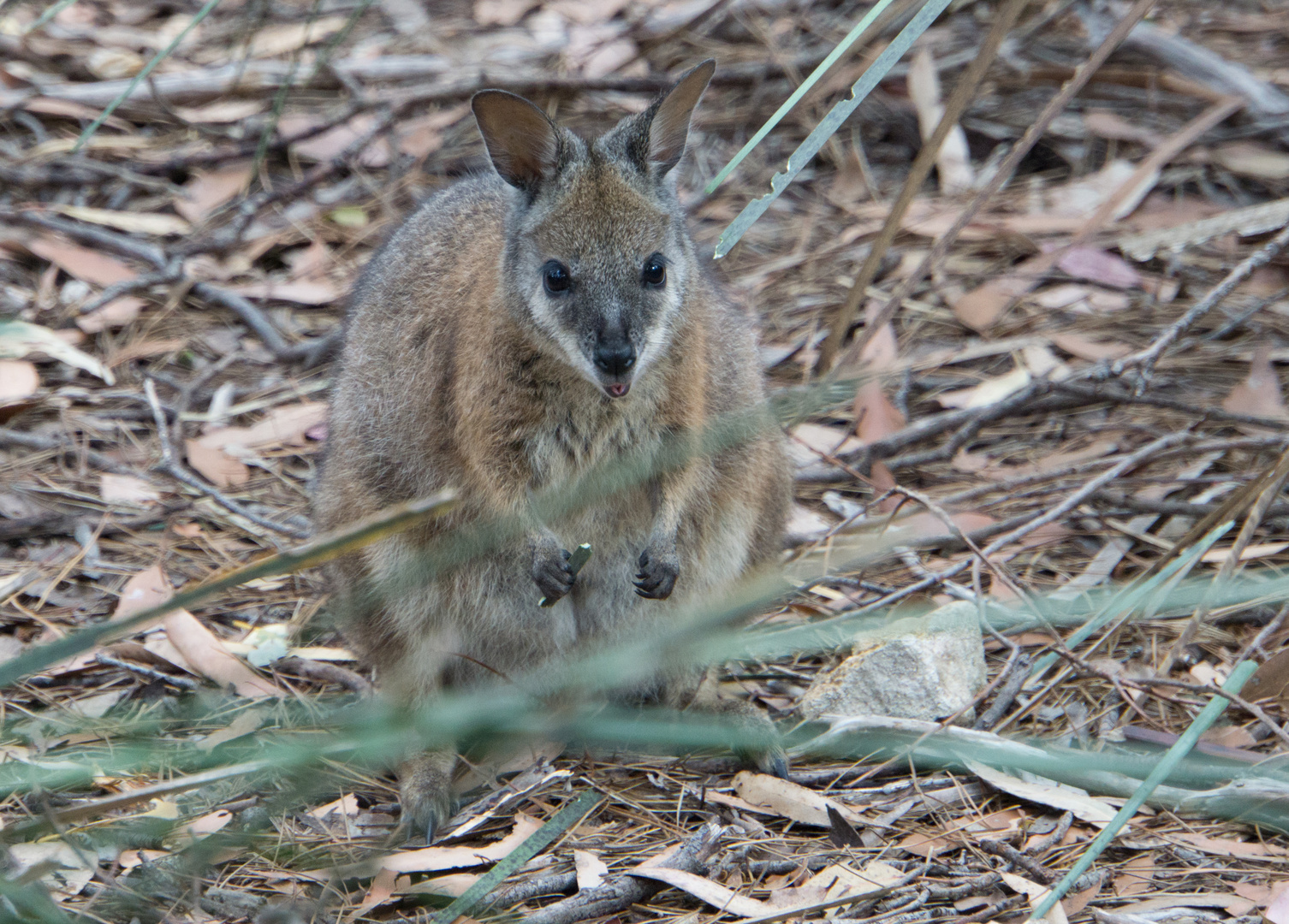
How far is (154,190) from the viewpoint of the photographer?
4836 mm

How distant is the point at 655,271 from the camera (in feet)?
9.20

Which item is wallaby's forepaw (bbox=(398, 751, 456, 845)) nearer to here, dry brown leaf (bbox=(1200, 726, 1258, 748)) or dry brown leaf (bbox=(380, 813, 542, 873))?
dry brown leaf (bbox=(380, 813, 542, 873))

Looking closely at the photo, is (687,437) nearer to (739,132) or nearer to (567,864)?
(567,864)

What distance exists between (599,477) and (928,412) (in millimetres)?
1644

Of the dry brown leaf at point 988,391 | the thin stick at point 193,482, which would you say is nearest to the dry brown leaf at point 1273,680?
the dry brown leaf at point 988,391

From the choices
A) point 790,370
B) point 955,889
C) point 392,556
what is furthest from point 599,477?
point 790,370

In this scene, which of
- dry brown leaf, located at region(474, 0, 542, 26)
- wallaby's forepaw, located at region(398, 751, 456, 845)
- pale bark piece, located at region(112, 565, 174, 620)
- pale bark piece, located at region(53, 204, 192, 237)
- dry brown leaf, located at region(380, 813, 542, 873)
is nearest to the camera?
dry brown leaf, located at region(380, 813, 542, 873)

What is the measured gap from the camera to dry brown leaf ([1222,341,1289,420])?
146 inches

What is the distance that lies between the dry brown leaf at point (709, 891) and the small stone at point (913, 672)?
24.5 inches

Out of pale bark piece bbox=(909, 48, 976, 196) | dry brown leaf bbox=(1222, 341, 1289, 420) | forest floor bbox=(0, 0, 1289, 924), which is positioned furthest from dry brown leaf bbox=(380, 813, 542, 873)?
pale bark piece bbox=(909, 48, 976, 196)

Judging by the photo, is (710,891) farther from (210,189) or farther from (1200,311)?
(210,189)

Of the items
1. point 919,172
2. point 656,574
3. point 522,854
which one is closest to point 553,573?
point 656,574

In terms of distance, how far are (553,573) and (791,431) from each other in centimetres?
139

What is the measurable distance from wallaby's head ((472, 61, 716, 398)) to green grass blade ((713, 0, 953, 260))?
0.64 m
